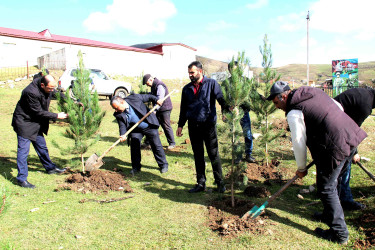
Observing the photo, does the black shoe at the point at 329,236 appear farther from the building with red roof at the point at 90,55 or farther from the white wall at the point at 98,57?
the white wall at the point at 98,57

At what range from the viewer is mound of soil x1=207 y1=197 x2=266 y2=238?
3.44 m

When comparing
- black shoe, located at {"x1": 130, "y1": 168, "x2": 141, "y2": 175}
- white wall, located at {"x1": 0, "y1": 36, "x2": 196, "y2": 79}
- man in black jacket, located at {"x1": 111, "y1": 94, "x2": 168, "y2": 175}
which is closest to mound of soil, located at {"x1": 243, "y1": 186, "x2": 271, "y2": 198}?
man in black jacket, located at {"x1": 111, "y1": 94, "x2": 168, "y2": 175}

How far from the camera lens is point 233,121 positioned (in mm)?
4031

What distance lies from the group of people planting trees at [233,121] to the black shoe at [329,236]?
0.03 ft

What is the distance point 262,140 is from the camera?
564 centimetres

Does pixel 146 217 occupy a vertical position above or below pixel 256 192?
below

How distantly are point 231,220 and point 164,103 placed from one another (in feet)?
14.4

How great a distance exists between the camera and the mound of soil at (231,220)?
344 centimetres

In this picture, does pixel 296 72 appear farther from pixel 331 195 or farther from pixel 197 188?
pixel 331 195

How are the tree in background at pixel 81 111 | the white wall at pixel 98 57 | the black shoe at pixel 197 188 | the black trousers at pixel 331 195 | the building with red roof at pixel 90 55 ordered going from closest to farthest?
the black trousers at pixel 331 195 → the black shoe at pixel 197 188 → the tree in background at pixel 81 111 → the white wall at pixel 98 57 → the building with red roof at pixel 90 55

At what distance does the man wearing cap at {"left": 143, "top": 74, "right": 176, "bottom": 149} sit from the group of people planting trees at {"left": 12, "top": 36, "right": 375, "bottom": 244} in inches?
1.1

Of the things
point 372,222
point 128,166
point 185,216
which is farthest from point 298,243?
point 128,166

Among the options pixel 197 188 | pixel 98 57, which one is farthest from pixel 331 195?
pixel 98 57

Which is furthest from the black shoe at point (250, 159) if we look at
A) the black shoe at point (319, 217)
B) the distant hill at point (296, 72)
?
the black shoe at point (319, 217)
